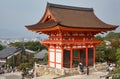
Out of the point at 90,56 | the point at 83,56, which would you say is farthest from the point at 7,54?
the point at 90,56

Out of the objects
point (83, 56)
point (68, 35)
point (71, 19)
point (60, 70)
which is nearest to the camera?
point (60, 70)

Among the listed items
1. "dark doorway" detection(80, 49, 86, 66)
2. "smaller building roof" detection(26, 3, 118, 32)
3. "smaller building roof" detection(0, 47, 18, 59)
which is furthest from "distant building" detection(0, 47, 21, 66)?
"dark doorway" detection(80, 49, 86, 66)

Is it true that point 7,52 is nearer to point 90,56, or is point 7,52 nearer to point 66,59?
point 90,56

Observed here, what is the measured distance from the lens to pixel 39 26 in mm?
26766

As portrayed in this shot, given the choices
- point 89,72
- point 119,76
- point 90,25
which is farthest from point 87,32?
point 119,76

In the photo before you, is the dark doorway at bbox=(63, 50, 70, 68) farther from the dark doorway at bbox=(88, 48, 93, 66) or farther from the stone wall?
the dark doorway at bbox=(88, 48, 93, 66)

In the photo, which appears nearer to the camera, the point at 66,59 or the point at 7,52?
the point at 66,59

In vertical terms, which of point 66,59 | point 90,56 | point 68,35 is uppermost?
point 68,35

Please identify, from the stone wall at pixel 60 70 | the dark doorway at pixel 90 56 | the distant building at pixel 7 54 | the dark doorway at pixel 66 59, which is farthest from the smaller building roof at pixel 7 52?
the dark doorway at pixel 66 59

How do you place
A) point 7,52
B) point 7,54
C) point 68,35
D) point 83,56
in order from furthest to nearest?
1. point 7,52
2. point 7,54
3. point 83,56
4. point 68,35

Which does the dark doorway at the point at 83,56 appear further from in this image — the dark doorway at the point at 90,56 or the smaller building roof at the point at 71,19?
the smaller building roof at the point at 71,19

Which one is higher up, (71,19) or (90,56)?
(71,19)

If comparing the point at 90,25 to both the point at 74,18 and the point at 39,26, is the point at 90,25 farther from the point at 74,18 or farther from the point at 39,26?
the point at 39,26

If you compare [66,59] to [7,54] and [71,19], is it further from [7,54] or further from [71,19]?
[7,54]
